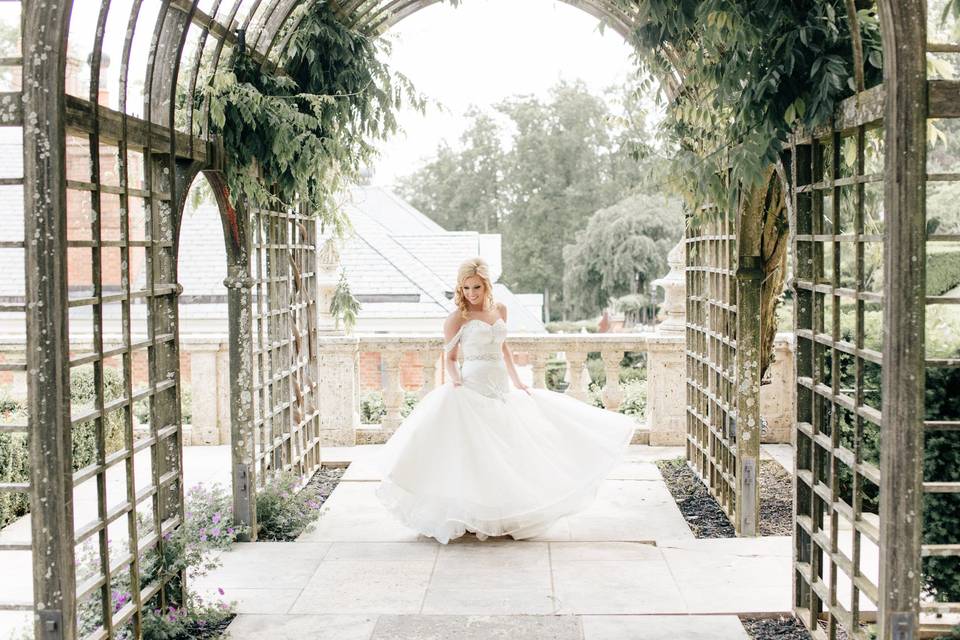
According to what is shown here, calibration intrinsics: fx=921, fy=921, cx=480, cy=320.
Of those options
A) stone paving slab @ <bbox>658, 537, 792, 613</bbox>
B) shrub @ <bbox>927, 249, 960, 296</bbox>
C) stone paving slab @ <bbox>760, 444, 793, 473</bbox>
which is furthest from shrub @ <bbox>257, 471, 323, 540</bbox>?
shrub @ <bbox>927, 249, 960, 296</bbox>

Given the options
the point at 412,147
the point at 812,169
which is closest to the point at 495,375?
the point at 812,169

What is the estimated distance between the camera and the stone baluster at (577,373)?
30.4 feet

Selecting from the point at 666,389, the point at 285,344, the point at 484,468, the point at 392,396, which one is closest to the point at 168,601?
the point at 484,468

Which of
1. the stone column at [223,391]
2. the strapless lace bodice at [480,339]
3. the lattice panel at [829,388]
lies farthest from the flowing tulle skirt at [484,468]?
the stone column at [223,391]

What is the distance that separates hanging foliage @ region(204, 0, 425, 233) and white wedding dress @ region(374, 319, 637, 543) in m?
1.83

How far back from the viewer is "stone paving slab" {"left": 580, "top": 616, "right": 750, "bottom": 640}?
179 inches

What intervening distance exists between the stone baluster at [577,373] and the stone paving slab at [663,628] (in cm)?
447

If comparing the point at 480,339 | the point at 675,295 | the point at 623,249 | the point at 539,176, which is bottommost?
the point at 480,339

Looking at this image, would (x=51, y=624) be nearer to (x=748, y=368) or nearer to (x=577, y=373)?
(x=748, y=368)

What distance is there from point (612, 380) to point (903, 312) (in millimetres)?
5997

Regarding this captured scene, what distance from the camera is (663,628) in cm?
466

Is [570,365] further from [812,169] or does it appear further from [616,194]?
[616,194]

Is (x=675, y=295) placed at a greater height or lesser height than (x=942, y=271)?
lesser

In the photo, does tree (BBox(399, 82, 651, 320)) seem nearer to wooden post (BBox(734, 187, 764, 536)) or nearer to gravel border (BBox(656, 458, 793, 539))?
gravel border (BBox(656, 458, 793, 539))
